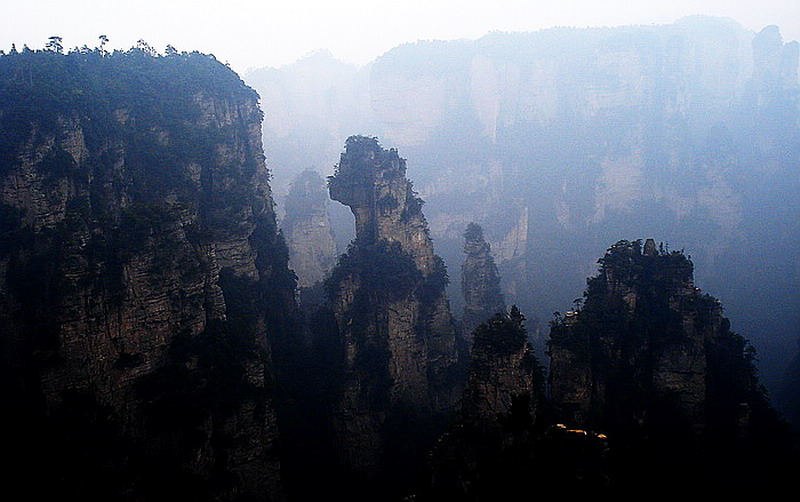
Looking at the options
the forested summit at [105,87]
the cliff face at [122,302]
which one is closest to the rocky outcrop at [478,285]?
the cliff face at [122,302]

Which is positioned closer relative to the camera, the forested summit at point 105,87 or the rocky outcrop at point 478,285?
the forested summit at point 105,87

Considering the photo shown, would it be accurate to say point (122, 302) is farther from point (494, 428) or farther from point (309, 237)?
point (309, 237)

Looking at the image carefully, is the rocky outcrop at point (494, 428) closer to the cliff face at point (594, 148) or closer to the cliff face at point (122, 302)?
the cliff face at point (122, 302)

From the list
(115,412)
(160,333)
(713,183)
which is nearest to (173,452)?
(115,412)

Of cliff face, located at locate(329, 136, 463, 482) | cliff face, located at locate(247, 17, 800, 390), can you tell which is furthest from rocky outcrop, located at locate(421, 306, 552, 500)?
cliff face, located at locate(247, 17, 800, 390)

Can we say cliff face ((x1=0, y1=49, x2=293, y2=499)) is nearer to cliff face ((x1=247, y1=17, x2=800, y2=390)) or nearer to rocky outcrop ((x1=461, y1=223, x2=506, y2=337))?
rocky outcrop ((x1=461, y1=223, x2=506, y2=337))

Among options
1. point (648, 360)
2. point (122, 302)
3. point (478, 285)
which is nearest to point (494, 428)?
point (648, 360)
